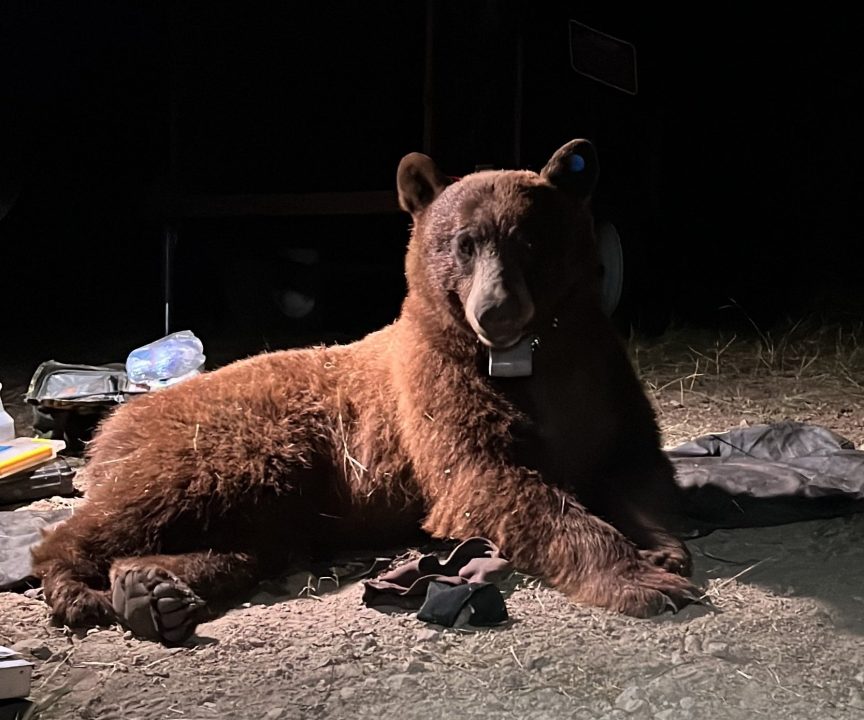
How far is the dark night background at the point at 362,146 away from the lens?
5594 mm

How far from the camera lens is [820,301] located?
7.22 meters

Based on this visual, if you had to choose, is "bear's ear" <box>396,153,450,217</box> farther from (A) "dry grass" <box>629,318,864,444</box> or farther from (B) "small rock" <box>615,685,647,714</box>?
(A) "dry grass" <box>629,318,864,444</box>

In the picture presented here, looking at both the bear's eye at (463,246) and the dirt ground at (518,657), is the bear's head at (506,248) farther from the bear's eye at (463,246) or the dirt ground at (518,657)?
the dirt ground at (518,657)

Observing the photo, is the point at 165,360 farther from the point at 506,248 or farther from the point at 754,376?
the point at 754,376

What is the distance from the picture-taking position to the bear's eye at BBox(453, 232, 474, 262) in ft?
8.92

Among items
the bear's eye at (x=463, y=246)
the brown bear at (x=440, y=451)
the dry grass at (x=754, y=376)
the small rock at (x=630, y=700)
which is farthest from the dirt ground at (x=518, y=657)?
the dry grass at (x=754, y=376)

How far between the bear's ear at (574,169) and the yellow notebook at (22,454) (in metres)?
2.12

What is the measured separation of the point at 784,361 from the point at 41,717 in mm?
4581

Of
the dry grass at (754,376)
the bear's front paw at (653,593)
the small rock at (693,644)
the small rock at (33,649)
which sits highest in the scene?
the dry grass at (754,376)

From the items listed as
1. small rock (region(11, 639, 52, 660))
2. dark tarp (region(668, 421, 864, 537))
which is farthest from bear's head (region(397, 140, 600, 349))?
small rock (region(11, 639, 52, 660))

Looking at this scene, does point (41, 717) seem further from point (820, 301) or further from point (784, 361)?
point (820, 301)

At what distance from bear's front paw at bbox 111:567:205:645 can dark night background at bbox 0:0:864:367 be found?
2.94 meters

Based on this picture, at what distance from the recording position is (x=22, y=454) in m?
3.65

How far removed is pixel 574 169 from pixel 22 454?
221 centimetres
